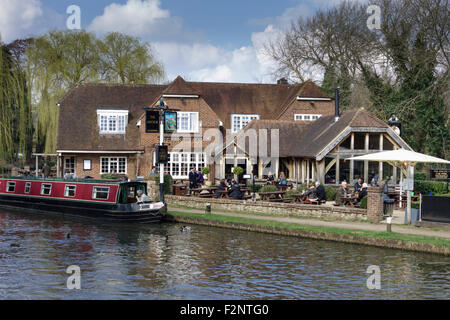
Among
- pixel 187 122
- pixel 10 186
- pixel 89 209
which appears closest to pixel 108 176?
pixel 10 186

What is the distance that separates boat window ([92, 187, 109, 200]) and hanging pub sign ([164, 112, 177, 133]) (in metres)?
12.5

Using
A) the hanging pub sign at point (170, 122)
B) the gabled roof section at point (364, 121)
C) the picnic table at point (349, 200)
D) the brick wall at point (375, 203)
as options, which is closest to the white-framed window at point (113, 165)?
the hanging pub sign at point (170, 122)

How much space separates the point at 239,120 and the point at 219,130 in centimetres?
247

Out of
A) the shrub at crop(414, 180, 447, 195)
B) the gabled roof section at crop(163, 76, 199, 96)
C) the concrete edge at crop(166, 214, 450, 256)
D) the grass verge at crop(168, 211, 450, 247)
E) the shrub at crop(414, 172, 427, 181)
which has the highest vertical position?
the gabled roof section at crop(163, 76, 199, 96)

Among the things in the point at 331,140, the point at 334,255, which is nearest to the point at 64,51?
the point at 331,140

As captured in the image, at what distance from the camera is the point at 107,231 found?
2384 centimetres

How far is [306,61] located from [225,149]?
19274 millimetres

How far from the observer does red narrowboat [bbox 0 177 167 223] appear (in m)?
25.4

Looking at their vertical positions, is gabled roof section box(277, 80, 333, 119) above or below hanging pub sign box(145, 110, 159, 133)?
above

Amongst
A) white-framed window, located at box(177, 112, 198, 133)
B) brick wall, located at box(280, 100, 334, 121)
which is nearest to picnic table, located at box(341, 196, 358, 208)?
white-framed window, located at box(177, 112, 198, 133)

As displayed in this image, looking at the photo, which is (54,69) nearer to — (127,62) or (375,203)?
(127,62)

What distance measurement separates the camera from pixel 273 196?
28.2m

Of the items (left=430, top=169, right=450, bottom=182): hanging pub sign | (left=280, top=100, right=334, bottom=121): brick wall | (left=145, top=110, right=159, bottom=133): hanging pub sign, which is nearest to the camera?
(left=145, top=110, right=159, bottom=133): hanging pub sign

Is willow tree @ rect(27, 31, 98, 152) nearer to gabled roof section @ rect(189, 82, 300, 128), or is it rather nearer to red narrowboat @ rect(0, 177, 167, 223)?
gabled roof section @ rect(189, 82, 300, 128)
